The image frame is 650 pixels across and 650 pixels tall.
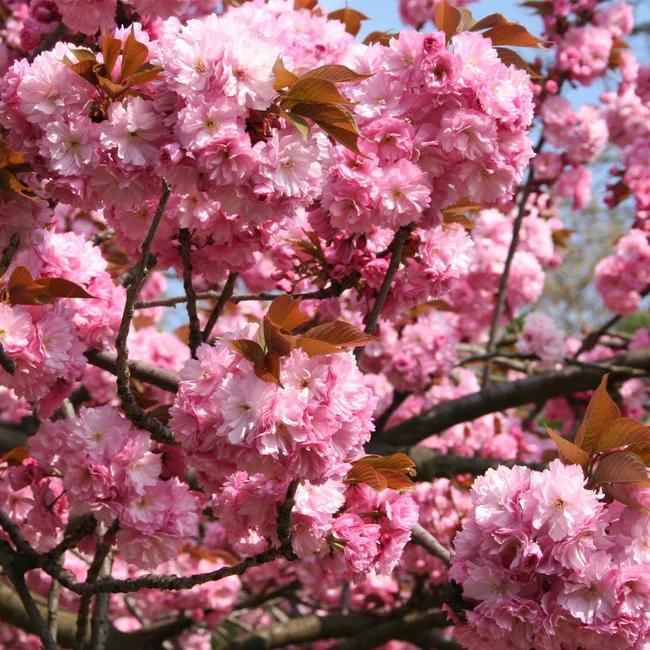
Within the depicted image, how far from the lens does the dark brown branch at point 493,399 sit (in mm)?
3801

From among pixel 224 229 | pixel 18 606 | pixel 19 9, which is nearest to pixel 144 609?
pixel 18 606

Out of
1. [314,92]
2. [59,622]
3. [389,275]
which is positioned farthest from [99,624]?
[314,92]

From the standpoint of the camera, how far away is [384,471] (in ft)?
6.27

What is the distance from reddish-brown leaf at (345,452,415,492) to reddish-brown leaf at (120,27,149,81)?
89cm

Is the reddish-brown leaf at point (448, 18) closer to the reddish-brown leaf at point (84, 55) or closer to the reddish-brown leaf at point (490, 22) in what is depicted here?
the reddish-brown leaf at point (490, 22)

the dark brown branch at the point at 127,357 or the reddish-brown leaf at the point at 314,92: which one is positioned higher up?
the reddish-brown leaf at the point at 314,92

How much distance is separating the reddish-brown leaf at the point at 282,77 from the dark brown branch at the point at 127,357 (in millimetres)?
313

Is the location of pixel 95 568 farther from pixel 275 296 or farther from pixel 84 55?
pixel 84 55

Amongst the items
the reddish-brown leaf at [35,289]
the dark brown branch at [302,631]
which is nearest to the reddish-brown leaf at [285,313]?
the reddish-brown leaf at [35,289]

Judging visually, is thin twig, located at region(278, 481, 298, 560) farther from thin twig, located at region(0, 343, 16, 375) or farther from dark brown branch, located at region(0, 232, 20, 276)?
dark brown branch, located at region(0, 232, 20, 276)

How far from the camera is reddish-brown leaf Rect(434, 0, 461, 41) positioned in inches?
85.7

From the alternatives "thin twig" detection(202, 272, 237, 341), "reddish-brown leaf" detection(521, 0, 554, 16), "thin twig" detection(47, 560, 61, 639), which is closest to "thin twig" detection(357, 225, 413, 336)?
"thin twig" detection(202, 272, 237, 341)

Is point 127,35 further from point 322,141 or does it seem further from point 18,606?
point 18,606

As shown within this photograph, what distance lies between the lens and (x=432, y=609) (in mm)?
4305
